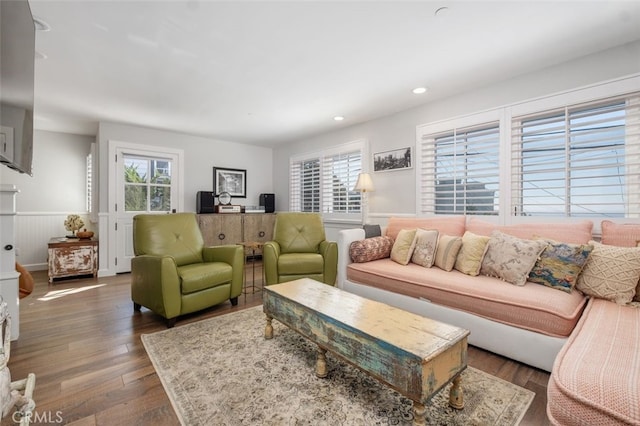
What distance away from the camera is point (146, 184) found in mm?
4578

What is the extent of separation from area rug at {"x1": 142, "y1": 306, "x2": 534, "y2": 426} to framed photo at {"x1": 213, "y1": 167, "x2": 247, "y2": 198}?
3570 millimetres

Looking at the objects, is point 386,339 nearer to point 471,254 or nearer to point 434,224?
point 471,254

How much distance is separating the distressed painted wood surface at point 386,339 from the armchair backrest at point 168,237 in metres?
1.57

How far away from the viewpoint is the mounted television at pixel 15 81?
1.09m

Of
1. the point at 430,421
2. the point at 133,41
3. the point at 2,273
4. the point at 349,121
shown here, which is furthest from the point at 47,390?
the point at 349,121

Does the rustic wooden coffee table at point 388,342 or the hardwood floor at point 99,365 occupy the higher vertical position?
the rustic wooden coffee table at point 388,342

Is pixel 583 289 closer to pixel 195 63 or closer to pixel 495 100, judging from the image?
pixel 495 100

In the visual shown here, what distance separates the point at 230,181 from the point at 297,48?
3640 mm

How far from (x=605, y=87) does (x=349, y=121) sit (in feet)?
8.84

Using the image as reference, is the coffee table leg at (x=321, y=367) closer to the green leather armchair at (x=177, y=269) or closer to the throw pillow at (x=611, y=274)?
the green leather armchair at (x=177, y=269)

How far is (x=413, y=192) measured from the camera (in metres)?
3.53

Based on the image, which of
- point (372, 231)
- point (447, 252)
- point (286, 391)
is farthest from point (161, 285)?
point (447, 252)

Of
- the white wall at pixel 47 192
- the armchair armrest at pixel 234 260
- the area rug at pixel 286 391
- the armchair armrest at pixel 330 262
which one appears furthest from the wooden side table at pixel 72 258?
the armchair armrest at pixel 330 262

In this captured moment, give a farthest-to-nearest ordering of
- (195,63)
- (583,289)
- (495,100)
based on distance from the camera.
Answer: (495,100) → (195,63) → (583,289)
